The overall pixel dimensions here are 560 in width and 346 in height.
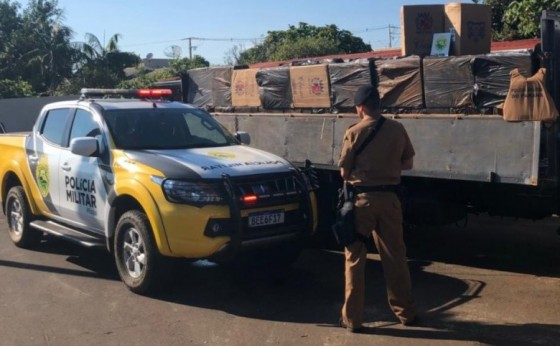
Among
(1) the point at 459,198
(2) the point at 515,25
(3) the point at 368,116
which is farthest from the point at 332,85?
(2) the point at 515,25

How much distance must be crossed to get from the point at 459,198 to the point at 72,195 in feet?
13.2

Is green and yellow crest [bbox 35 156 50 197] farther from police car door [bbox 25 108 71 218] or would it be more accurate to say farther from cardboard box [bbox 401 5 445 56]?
cardboard box [bbox 401 5 445 56]

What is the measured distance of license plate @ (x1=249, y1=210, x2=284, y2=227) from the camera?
6020mm

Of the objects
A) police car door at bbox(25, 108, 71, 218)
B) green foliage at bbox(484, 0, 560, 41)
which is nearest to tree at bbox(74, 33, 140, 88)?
green foliage at bbox(484, 0, 560, 41)

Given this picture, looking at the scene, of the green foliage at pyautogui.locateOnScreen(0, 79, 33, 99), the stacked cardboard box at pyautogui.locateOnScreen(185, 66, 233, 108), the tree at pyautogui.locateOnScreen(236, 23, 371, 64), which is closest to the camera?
the stacked cardboard box at pyautogui.locateOnScreen(185, 66, 233, 108)

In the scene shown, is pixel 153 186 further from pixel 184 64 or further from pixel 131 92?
pixel 184 64

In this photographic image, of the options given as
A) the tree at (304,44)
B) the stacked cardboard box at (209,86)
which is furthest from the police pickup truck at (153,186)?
the tree at (304,44)

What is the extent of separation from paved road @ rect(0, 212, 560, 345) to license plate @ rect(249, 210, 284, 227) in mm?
697

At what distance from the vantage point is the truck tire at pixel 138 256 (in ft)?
19.7

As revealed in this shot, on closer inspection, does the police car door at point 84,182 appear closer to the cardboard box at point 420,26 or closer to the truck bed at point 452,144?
the truck bed at point 452,144

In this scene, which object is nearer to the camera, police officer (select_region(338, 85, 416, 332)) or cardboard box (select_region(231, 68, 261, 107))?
police officer (select_region(338, 85, 416, 332))

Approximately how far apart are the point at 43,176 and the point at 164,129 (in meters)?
1.70

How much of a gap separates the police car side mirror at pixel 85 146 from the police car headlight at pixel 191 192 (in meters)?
1.08

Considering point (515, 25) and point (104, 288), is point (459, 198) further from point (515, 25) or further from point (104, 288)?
point (515, 25)
